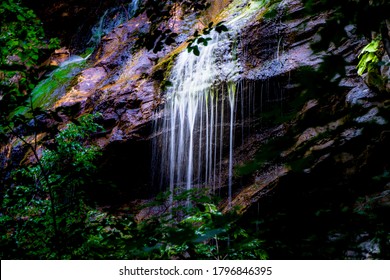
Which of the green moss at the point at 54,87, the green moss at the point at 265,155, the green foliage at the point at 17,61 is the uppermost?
the green moss at the point at 54,87

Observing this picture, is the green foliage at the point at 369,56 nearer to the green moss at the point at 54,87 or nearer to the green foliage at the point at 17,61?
the green foliage at the point at 17,61

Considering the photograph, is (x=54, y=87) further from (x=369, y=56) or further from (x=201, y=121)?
(x=369, y=56)

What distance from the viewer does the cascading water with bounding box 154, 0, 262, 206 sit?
27.4 ft

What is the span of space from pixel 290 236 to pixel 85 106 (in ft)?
33.8

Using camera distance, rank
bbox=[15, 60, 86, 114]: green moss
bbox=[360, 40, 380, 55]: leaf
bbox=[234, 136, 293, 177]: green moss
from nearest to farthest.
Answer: bbox=[234, 136, 293, 177]: green moss
bbox=[360, 40, 380, 55]: leaf
bbox=[15, 60, 86, 114]: green moss

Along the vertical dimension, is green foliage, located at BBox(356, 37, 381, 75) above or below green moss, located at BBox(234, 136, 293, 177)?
above

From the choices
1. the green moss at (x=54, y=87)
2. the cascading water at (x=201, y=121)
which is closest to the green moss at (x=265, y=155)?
the cascading water at (x=201, y=121)

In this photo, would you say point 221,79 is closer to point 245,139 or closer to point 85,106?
point 245,139

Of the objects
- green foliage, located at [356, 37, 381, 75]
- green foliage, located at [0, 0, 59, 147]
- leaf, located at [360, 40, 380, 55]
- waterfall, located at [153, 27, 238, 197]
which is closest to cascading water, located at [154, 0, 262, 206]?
waterfall, located at [153, 27, 238, 197]

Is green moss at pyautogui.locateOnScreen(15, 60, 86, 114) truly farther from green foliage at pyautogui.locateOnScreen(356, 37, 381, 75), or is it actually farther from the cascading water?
green foliage at pyautogui.locateOnScreen(356, 37, 381, 75)

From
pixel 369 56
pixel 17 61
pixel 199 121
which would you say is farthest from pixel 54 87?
pixel 369 56

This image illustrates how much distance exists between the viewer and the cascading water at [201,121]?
8359 millimetres

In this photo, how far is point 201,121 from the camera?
28.1 ft

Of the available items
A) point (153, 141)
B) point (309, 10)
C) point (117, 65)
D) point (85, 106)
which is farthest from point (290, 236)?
point (117, 65)
